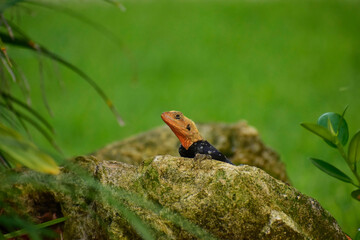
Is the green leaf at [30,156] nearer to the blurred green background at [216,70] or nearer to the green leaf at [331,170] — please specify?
the green leaf at [331,170]

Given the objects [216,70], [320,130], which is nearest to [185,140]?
[320,130]

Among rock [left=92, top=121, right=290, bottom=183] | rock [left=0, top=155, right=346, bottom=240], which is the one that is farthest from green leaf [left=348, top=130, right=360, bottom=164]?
rock [left=92, top=121, right=290, bottom=183]

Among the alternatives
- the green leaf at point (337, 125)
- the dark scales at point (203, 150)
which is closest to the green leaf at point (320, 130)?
the green leaf at point (337, 125)

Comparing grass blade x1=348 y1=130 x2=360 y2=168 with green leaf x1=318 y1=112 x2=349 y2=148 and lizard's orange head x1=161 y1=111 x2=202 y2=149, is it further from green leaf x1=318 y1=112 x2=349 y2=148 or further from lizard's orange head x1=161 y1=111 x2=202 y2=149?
lizard's orange head x1=161 y1=111 x2=202 y2=149

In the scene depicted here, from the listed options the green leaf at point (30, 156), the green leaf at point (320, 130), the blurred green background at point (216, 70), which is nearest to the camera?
the green leaf at point (30, 156)

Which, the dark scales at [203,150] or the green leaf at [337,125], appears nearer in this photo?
the green leaf at [337,125]

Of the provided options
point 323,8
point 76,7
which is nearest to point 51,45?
point 76,7
